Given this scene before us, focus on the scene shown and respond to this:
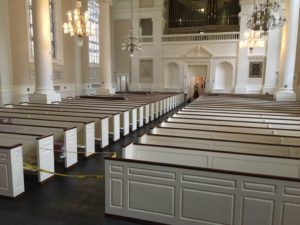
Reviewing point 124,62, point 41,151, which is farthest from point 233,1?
point 41,151

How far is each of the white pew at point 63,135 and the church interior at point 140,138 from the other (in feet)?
0.07

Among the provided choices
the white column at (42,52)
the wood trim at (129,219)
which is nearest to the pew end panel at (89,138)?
the wood trim at (129,219)

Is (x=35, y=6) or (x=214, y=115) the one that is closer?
(x=214, y=115)

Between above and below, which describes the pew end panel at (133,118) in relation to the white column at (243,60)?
below

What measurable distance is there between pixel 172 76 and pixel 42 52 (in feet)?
35.8

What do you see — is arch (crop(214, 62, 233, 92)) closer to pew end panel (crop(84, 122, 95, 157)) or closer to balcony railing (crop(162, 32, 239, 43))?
balcony railing (crop(162, 32, 239, 43))

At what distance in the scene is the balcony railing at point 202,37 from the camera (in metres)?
16.4

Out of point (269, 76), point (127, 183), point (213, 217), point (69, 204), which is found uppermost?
point (269, 76)

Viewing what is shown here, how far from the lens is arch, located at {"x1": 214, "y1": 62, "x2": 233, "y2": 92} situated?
1712 centimetres

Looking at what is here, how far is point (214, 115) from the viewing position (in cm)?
617

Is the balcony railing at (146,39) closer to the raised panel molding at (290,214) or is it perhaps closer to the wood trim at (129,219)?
the wood trim at (129,219)

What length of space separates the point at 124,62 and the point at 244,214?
17.2 m

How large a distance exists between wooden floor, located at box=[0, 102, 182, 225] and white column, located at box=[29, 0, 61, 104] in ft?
19.0

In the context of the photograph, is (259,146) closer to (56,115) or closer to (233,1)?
(56,115)
